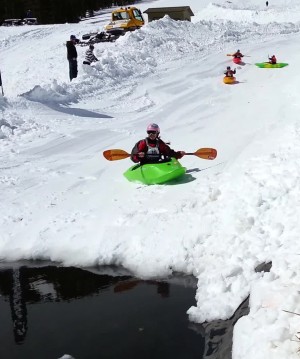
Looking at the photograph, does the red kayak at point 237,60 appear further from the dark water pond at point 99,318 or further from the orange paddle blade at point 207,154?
the dark water pond at point 99,318

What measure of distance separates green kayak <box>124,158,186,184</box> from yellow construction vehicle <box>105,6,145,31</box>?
2168cm

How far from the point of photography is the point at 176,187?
31.7ft

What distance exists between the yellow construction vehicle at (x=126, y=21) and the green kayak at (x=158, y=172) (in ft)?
71.1

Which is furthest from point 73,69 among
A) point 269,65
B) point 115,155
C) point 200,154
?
point 200,154

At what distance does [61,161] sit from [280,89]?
28.1 feet

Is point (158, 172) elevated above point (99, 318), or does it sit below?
above

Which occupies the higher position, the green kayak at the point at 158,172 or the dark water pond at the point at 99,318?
the green kayak at the point at 158,172

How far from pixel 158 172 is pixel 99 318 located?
386 cm

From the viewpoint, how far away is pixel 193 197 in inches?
354

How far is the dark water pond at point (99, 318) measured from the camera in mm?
5754

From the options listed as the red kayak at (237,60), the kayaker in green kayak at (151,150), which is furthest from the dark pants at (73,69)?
the kayaker in green kayak at (151,150)

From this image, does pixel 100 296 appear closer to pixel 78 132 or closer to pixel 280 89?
pixel 78 132

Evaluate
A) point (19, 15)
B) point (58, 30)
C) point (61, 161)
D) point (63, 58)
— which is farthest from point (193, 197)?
point (19, 15)

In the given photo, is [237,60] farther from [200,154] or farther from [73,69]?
[200,154]
